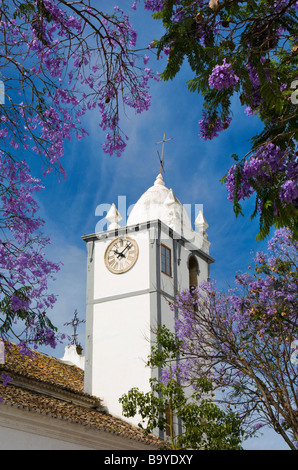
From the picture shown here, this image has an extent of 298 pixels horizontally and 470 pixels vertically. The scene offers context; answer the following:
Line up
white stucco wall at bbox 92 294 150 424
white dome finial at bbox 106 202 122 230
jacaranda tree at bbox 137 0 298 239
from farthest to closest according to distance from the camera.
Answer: white dome finial at bbox 106 202 122 230 → white stucco wall at bbox 92 294 150 424 → jacaranda tree at bbox 137 0 298 239

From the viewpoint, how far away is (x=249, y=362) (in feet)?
42.5

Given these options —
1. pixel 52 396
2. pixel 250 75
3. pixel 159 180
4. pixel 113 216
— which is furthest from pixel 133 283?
pixel 250 75

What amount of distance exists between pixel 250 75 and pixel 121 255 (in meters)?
16.7

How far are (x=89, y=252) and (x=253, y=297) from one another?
10.9 metres

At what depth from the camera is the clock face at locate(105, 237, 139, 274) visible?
22.1m

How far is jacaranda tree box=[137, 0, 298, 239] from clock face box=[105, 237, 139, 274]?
15730 mm

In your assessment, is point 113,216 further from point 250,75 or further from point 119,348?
point 250,75

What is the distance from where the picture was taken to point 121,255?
22406 mm

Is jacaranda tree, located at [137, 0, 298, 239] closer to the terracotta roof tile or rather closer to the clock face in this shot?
the terracotta roof tile

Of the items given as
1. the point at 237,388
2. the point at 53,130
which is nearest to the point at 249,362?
the point at 237,388

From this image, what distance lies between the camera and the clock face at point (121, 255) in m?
22.1

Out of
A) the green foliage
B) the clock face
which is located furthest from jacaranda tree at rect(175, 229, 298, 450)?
the clock face

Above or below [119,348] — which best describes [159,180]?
above

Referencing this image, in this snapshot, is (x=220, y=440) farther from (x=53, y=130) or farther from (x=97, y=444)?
(x=53, y=130)
